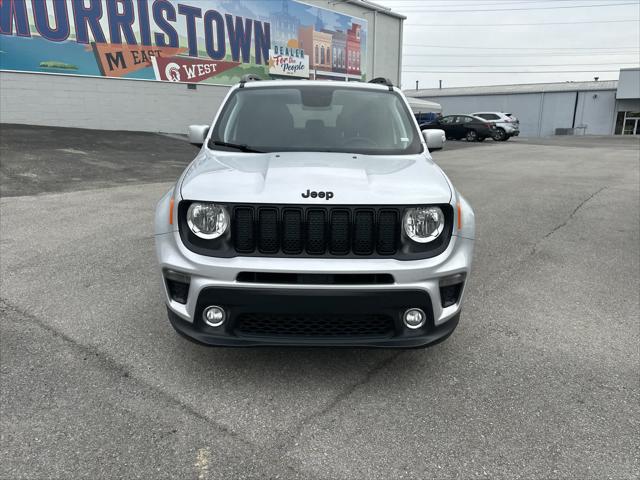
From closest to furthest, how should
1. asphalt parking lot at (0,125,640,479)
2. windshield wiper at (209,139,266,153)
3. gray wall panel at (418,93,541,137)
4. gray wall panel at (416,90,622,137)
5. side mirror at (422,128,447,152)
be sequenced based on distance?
asphalt parking lot at (0,125,640,479) → windshield wiper at (209,139,266,153) → side mirror at (422,128,447,152) → gray wall panel at (416,90,622,137) → gray wall panel at (418,93,541,137)

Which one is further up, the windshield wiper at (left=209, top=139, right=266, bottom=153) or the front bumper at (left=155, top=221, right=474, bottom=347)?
the windshield wiper at (left=209, top=139, right=266, bottom=153)

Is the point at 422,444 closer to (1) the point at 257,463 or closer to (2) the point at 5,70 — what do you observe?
(1) the point at 257,463

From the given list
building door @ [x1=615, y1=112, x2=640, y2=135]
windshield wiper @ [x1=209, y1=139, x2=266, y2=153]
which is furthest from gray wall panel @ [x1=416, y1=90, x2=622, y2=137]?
windshield wiper @ [x1=209, y1=139, x2=266, y2=153]

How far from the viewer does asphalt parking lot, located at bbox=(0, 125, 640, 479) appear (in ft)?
7.30

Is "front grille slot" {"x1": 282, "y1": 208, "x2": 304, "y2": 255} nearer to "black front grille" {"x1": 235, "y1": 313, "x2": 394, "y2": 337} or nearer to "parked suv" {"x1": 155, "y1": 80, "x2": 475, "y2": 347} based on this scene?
"parked suv" {"x1": 155, "y1": 80, "x2": 475, "y2": 347}

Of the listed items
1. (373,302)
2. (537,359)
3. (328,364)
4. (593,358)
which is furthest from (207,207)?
(593,358)

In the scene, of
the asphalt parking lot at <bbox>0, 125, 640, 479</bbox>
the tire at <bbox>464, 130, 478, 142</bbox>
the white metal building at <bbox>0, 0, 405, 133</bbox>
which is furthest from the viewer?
the tire at <bbox>464, 130, 478, 142</bbox>

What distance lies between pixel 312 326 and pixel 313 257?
393 millimetres

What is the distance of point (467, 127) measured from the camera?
1088 inches

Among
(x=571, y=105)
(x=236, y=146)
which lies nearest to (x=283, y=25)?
(x=236, y=146)

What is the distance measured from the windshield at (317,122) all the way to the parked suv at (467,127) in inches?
987

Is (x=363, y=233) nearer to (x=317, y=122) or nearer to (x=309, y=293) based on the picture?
(x=309, y=293)

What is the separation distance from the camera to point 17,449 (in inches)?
88.7

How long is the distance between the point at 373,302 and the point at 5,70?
18481 millimetres
